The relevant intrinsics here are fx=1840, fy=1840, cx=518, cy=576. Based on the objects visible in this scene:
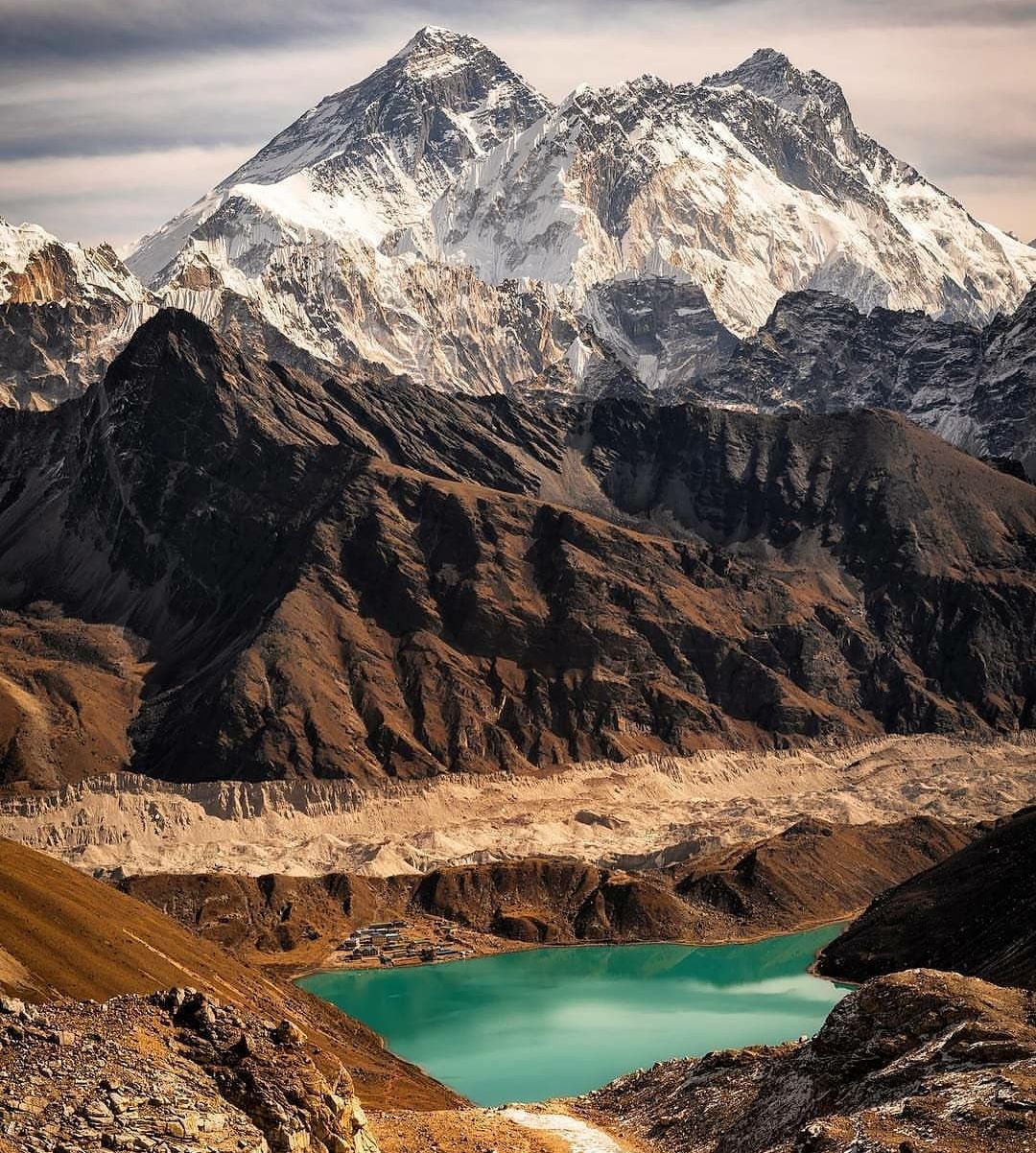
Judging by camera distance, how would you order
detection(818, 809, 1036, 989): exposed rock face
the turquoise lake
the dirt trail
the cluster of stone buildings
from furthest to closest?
the cluster of stone buildings → the turquoise lake → detection(818, 809, 1036, 989): exposed rock face → the dirt trail

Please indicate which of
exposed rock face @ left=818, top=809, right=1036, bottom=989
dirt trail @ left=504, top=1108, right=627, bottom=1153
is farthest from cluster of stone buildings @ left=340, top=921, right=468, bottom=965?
dirt trail @ left=504, top=1108, right=627, bottom=1153

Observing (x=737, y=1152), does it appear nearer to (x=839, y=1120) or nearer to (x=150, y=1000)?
(x=839, y=1120)

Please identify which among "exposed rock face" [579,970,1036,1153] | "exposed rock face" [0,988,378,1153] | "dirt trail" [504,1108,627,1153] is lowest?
"dirt trail" [504,1108,627,1153]

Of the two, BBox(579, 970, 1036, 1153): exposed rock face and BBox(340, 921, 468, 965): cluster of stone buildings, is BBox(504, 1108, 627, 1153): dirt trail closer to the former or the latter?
BBox(579, 970, 1036, 1153): exposed rock face

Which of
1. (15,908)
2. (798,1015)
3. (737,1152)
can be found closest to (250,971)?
(15,908)

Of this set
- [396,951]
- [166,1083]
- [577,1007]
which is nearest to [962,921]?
[577,1007]

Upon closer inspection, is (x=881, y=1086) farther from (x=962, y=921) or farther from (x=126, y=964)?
(x=962, y=921)
